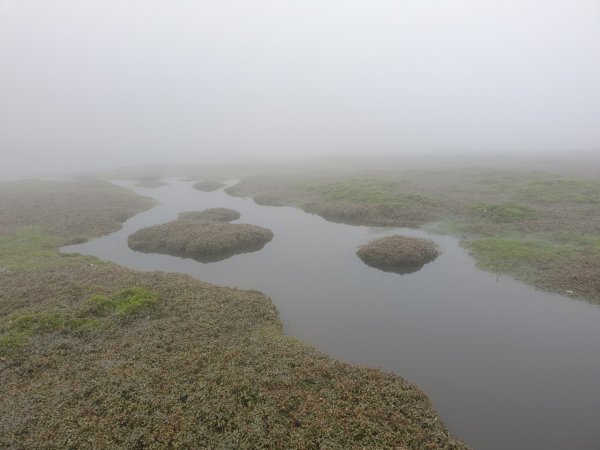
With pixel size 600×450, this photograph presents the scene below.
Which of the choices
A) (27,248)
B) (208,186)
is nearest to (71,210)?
(27,248)

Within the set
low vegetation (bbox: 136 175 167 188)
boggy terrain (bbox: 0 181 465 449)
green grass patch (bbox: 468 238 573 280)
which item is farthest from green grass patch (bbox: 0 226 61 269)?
low vegetation (bbox: 136 175 167 188)

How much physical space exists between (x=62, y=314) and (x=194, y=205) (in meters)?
39.1

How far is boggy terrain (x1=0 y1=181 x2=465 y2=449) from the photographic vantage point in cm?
1207

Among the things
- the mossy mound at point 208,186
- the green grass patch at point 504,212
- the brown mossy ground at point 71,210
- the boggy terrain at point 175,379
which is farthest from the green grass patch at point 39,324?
the mossy mound at point 208,186

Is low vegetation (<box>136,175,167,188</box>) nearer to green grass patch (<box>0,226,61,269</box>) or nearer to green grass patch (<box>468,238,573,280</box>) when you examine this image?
green grass patch (<box>0,226,61,269</box>)

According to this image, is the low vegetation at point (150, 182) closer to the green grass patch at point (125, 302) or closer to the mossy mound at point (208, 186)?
the mossy mound at point (208, 186)

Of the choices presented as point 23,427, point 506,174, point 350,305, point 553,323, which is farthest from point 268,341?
point 506,174

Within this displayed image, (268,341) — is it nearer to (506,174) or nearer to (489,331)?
(489,331)

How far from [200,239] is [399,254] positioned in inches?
725

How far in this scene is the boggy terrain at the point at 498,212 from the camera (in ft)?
89.0

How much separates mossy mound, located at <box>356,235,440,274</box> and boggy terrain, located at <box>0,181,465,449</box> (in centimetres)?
1156

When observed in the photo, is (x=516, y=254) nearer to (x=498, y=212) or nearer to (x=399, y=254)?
(x=399, y=254)

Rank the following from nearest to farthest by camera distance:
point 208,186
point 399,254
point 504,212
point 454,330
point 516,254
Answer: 1. point 454,330
2. point 516,254
3. point 399,254
4. point 504,212
5. point 208,186

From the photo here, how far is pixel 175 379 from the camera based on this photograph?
1467 centimetres
